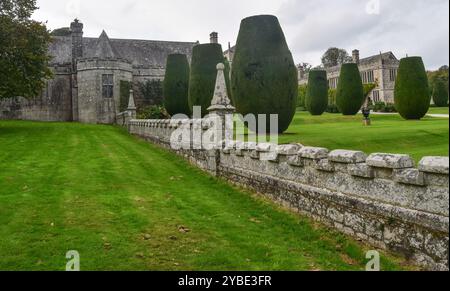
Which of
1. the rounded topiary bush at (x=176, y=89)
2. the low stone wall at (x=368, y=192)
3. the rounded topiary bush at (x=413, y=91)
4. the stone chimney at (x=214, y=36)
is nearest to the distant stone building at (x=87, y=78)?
the stone chimney at (x=214, y=36)

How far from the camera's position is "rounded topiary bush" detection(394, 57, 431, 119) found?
80.8 ft

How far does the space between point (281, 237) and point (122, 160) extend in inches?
339

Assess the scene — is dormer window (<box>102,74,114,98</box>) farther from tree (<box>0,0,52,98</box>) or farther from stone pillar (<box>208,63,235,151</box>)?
stone pillar (<box>208,63,235,151</box>)

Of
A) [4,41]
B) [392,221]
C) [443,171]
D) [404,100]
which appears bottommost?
[392,221]

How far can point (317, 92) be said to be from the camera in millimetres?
31469

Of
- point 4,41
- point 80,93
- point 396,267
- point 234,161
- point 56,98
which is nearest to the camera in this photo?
point 396,267

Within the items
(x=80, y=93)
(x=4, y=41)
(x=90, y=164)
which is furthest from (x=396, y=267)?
(x=80, y=93)

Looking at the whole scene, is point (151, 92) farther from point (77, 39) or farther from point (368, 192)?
point (368, 192)

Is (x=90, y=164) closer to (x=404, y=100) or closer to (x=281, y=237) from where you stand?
(x=281, y=237)

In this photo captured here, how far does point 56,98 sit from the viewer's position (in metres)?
38.3

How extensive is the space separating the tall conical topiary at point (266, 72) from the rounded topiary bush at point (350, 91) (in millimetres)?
16780

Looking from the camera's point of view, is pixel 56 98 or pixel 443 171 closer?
pixel 443 171

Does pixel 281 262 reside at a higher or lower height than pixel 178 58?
lower

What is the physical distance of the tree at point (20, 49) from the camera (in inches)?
816
